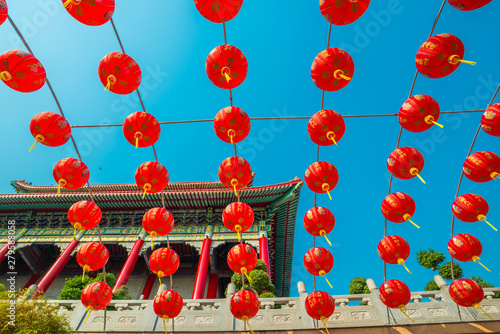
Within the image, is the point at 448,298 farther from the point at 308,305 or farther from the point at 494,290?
the point at 308,305

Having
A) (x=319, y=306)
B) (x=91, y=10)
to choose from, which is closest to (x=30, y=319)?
(x=91, y=10)

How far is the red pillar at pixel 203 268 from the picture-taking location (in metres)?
12.1

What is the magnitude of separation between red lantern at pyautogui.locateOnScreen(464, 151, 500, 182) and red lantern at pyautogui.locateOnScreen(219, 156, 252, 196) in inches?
181

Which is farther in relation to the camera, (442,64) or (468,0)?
(442,64)

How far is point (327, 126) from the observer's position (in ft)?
19.8

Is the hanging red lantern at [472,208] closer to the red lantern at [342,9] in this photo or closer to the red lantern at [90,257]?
the red lantern at [342,9]

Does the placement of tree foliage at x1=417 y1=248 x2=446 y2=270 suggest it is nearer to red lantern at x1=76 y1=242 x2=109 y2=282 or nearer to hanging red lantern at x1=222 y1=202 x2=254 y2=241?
hanging red lantern at x1=222 y1=202 x2=254 y2=241

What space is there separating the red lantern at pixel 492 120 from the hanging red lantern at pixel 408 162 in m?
1.27

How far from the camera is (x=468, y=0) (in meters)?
4.56

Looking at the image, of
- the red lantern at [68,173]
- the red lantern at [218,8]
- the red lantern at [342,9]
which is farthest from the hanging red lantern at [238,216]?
the red lantern at [342,9]

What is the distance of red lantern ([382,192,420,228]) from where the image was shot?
673cm

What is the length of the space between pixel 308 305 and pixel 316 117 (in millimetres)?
4538

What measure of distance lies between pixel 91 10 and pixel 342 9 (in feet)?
12.3

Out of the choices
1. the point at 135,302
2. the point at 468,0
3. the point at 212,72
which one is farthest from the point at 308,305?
the point at 468,0
